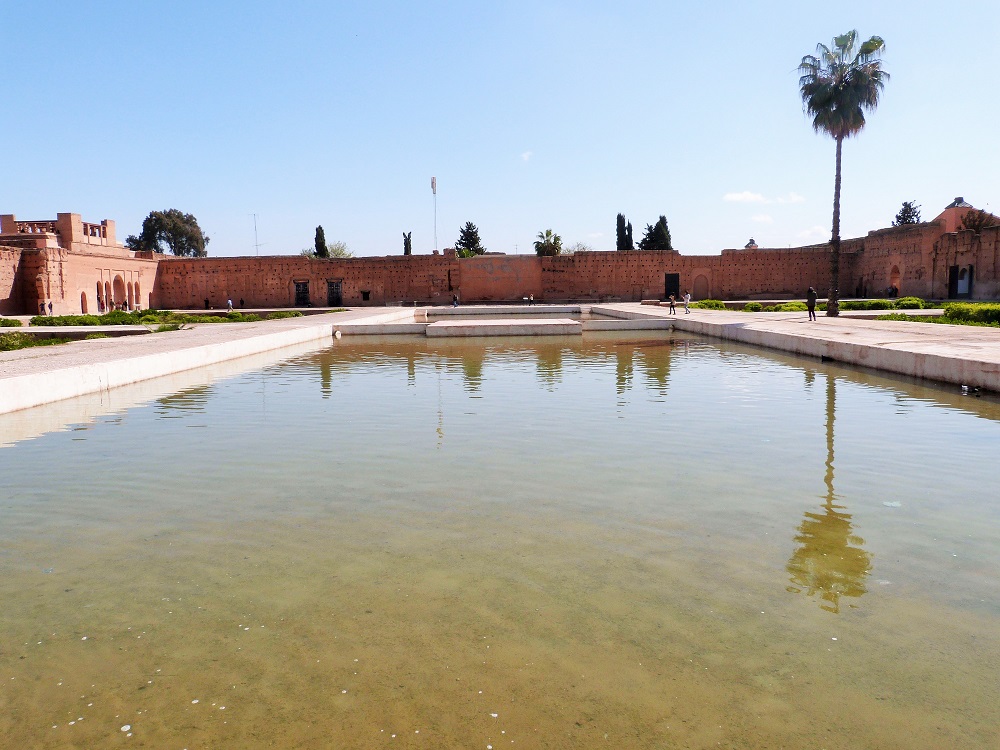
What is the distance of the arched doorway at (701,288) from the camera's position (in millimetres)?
38531

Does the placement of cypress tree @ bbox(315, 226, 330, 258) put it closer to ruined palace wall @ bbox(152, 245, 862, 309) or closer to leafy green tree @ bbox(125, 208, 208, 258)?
ruined palace wall @ bbox(152, 245, 862, 309)

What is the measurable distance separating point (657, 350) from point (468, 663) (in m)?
11.8

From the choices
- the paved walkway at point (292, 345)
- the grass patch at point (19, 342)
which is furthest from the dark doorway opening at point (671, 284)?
the grass patch at point (19, 342)

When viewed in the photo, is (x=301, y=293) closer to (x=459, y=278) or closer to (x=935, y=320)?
(x=459, y=278)

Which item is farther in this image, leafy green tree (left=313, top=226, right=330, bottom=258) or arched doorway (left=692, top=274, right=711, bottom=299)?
leafy green tree (left=313, top=226, right=330, bottom=258)

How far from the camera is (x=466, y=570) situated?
3439 mm

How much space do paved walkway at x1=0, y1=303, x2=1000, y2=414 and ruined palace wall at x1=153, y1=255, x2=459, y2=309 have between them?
73.2 feet

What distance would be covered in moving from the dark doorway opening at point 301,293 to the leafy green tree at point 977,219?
98.1ft

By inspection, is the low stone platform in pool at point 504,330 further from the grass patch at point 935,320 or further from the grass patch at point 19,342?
the grass patch at point 19,342

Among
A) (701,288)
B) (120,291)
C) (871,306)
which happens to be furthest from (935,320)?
(120,291)

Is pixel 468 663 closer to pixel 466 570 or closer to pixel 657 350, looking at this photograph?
pixel 466 570

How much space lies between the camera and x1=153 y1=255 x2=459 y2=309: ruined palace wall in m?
39.4

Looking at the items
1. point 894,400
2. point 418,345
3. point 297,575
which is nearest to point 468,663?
point 297,575

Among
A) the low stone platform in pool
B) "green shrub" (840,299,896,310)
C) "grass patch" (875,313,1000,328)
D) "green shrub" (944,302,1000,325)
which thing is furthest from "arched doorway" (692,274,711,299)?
the low stone platform in pool
